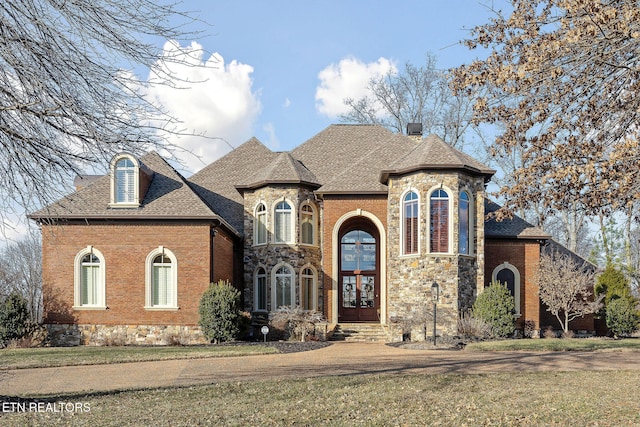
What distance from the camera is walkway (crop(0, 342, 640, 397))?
12.7 m

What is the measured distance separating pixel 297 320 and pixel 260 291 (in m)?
3.53

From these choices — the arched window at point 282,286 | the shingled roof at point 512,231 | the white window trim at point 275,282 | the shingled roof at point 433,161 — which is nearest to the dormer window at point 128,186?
the white window trim at point 275,282

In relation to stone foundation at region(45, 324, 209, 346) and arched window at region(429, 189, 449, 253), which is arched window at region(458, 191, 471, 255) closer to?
arched window at region(429, 189, 449, 253)

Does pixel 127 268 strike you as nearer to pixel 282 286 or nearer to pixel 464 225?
pixel 282 286

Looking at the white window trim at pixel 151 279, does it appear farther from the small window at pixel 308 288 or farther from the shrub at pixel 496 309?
the shrub at pixel 496 309

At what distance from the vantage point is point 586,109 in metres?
9.55

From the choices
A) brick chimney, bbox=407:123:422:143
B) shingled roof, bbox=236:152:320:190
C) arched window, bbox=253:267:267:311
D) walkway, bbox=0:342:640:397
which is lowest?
walkway, bbox=0:342:640:397

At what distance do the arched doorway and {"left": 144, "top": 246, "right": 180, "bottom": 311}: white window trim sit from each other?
6.64 metres

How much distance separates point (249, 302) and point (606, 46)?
19.4 metres

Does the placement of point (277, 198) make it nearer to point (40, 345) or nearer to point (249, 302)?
point (249, 302)

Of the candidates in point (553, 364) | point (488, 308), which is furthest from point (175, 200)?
point (553, 364)

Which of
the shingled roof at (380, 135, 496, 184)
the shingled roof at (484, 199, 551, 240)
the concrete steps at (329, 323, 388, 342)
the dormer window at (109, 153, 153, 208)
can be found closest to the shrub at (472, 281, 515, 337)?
the shingled roof at (484, 199, 551, 240)

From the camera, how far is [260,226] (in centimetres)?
2539

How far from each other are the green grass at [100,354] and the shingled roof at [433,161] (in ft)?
26.4
